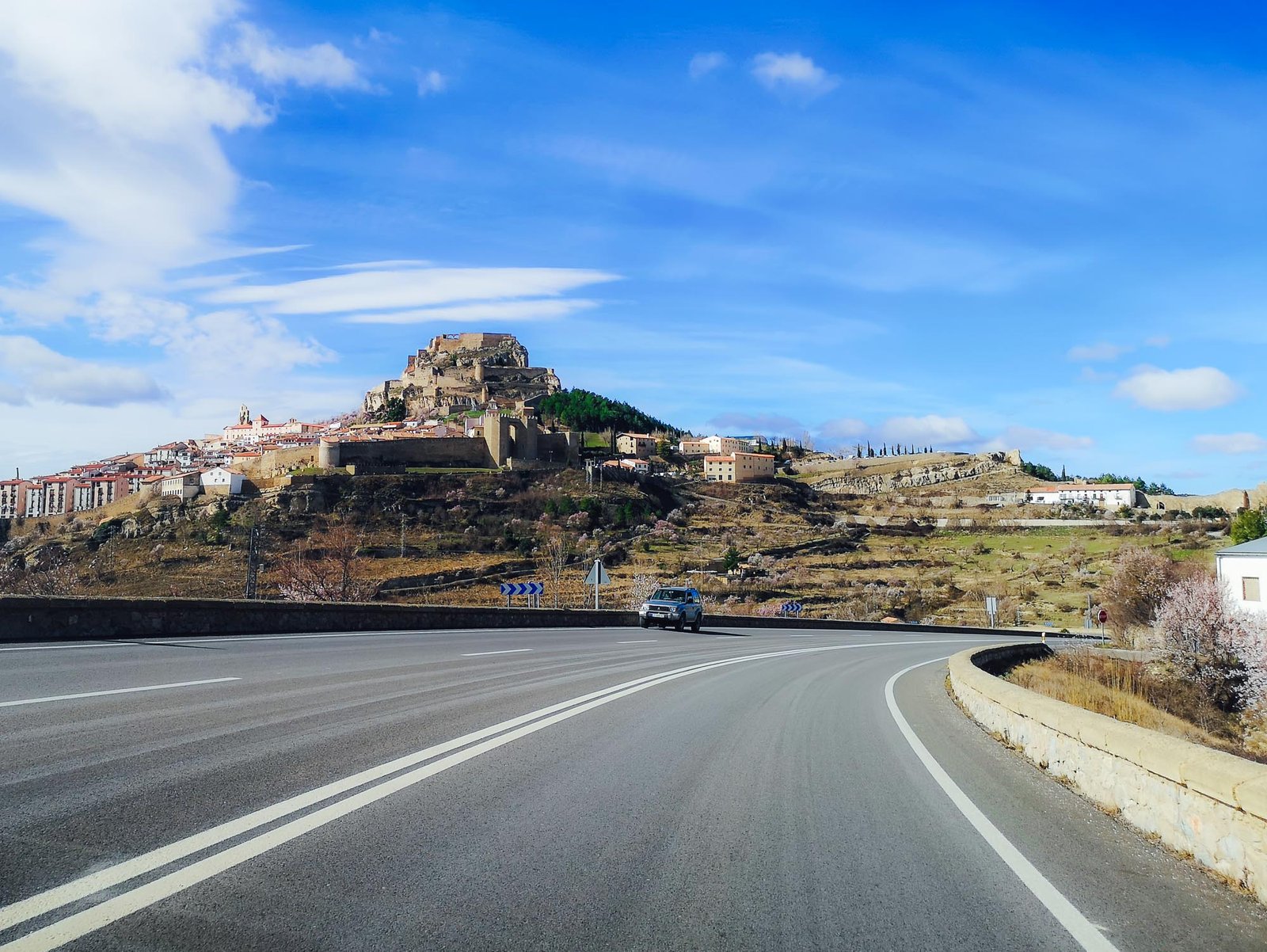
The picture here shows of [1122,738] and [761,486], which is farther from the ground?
[761,486]

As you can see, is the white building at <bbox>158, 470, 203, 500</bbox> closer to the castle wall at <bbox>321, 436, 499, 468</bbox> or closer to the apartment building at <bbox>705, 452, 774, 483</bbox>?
the castle wall at <bbox>321, 436, 499, 468</bbox>

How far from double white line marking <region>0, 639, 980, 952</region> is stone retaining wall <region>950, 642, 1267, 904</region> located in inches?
189

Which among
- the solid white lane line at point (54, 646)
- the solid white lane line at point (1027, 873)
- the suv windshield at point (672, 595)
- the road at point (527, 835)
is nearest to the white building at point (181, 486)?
the suv windshield at point (672, 595)

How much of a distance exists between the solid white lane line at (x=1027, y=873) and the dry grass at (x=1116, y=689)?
3637mm

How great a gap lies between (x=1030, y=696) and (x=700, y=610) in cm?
2789

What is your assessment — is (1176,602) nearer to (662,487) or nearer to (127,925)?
(127,925)

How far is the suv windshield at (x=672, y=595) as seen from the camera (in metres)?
36.6

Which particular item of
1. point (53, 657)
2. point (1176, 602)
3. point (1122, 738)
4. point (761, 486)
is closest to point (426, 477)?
point (761, 486)

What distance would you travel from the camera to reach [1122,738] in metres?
6.75

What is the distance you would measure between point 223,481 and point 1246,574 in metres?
121

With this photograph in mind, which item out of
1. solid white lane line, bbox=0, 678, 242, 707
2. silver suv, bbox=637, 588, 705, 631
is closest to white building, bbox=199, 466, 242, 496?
silver suv, bbox=637, 588, 705, 631

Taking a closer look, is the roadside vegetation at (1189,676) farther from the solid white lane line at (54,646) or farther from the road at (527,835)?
the solid white lane line at (54,646)

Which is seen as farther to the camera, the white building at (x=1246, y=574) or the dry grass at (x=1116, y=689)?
the white building at (x=1246, y=574)

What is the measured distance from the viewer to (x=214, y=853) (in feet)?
15.0
